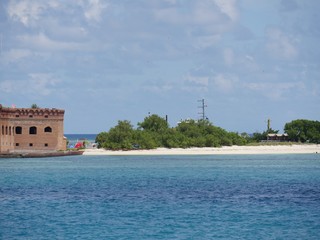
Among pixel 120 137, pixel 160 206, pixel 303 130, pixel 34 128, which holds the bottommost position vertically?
pixel 160 206

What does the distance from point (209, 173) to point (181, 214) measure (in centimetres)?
4227

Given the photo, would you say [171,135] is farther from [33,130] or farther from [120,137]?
[33,130]

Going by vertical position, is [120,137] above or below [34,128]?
below

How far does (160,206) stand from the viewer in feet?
171

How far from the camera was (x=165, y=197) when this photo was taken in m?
58.7

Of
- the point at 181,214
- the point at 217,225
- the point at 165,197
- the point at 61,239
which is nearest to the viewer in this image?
the point at 61,239

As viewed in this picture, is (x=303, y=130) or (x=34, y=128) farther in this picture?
(x=303, y=130)

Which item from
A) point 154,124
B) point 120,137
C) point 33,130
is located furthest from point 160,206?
point 154,124

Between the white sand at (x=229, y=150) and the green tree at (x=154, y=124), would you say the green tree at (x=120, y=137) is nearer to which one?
the white sand at (x=229, y=150)

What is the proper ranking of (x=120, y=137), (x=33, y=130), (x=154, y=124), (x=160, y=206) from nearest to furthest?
(x=160, y=206), (x=33, y=130), (x=120, y=137), (x=154, y=124)

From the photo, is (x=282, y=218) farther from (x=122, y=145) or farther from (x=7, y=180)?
(x=122, y=145)

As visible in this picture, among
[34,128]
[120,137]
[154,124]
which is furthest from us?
[154,124]

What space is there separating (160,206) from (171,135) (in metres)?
106

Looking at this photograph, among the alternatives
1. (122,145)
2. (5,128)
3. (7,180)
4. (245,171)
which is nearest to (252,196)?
(7,180)
